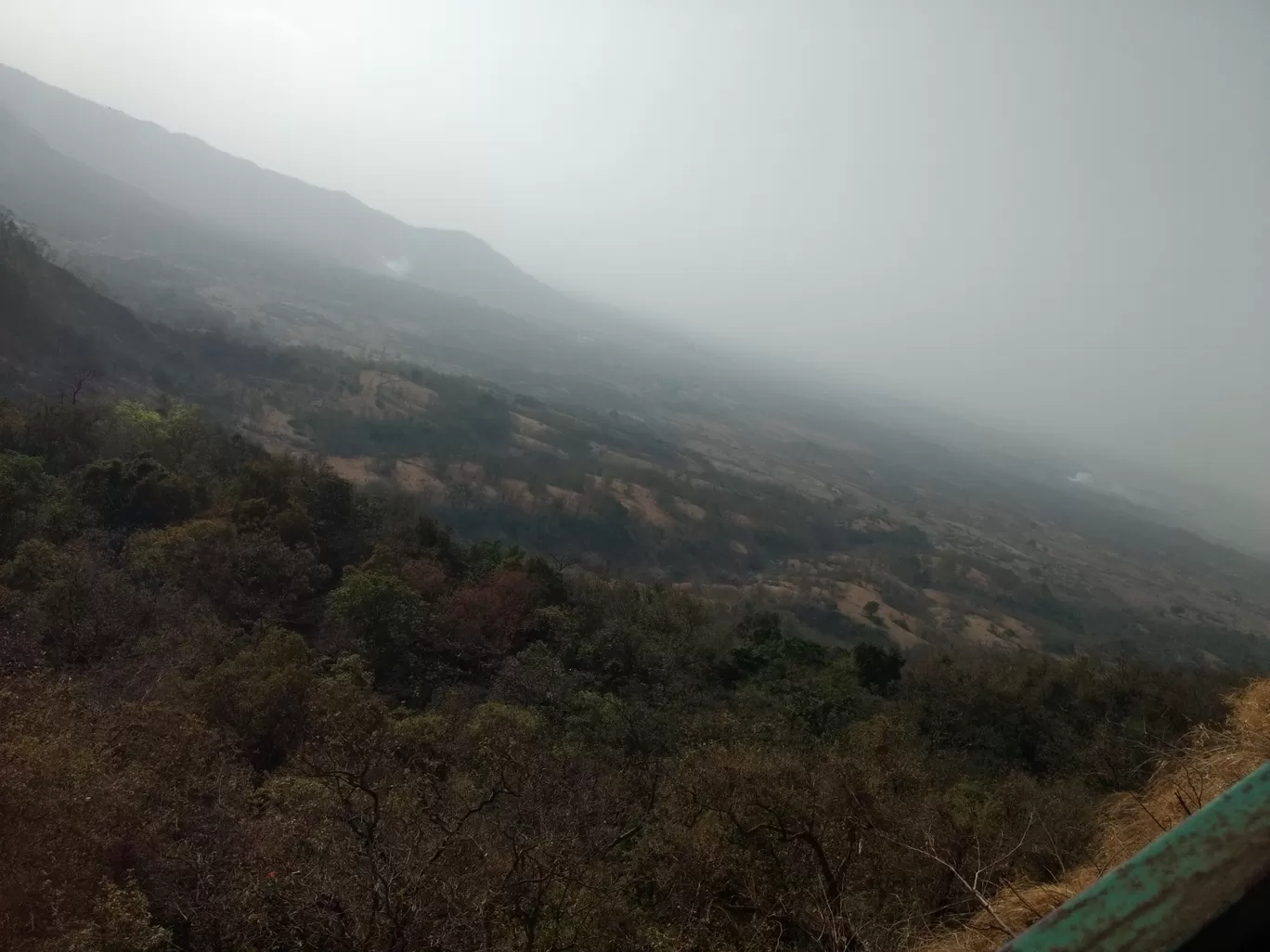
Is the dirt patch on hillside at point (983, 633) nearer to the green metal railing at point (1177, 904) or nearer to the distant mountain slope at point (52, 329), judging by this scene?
the green metal railing at point (1177, 904)

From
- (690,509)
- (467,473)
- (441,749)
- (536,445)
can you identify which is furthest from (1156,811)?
(536,445)

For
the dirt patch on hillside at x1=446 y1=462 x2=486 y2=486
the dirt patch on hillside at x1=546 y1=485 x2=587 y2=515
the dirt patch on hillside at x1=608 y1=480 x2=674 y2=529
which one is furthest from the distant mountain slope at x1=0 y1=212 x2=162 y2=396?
the dirt patch on hillside at x1=608 y1=480 x2=674 y2=529

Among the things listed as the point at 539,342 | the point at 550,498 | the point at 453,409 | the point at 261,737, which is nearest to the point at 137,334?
the point at 453,409

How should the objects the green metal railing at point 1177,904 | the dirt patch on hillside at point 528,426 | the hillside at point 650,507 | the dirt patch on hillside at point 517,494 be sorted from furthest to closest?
the dirt patch on hillside at point 528,426 < the dirt patch on hillside at point 517,494 < the hillside at point 650,507 < the green metal railing at point 1177,904

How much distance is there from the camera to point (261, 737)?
44.7 feet

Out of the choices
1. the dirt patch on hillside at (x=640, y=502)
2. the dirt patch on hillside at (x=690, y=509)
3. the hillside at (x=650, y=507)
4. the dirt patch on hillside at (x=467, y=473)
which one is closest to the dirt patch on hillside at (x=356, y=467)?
the hillside at (x=650, y=507)

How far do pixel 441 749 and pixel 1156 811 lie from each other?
1141cm

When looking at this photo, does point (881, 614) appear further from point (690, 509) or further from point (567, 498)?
point (567, 498)

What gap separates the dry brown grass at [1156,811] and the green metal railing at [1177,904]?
447 cm

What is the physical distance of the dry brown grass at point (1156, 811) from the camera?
5.38 meters

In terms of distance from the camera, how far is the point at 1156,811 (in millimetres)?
7473

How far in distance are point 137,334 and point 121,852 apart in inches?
2942

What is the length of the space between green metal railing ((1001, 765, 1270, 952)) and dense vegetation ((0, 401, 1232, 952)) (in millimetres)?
5057

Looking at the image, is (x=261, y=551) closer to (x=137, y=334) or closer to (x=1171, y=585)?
(x=137, y=334)
